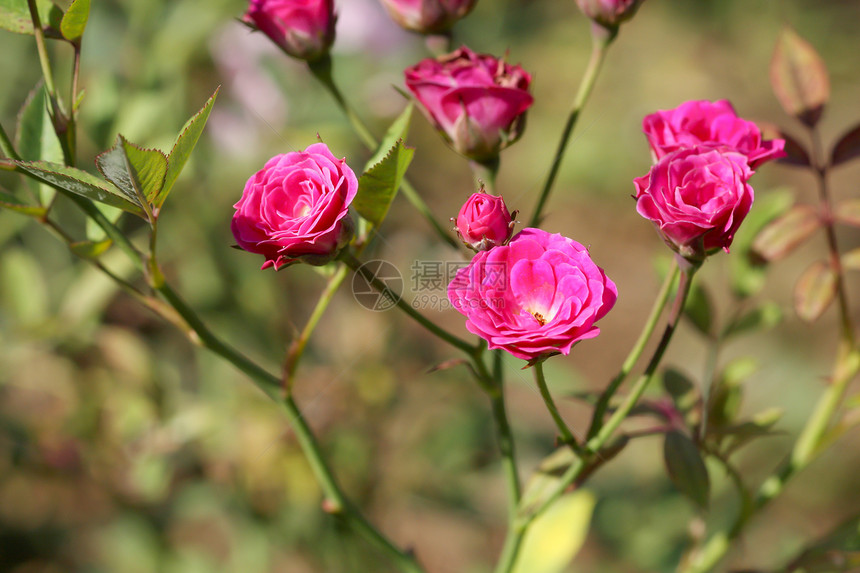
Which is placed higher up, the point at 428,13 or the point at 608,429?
the point at 428,13

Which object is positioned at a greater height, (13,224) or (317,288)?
(13,224)

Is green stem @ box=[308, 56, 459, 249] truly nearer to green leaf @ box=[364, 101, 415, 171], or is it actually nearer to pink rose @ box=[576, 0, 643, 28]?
green leaf @ box=[364, 101, 415, 171]

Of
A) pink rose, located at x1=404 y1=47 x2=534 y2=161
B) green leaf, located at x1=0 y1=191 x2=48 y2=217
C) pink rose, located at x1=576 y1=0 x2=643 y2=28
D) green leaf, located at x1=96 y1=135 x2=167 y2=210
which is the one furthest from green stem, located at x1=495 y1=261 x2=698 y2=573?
green leaf, located at x1=0 y1=191 x2=48 y2=217

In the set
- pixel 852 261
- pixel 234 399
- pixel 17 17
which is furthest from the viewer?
pixel 234 399

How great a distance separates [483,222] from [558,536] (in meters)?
0.55

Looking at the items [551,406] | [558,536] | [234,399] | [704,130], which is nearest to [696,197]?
[704,130]

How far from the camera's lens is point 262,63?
1655mm

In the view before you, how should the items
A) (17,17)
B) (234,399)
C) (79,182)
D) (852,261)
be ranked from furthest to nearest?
(234,399)
(852,261)
(17,17)
(79,182)

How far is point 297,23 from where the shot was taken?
81 cm

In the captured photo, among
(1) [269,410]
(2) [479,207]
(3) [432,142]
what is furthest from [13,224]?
(3) [432,142]

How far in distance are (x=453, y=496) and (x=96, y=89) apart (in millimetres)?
1004

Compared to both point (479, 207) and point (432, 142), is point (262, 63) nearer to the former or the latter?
point (479, 207)

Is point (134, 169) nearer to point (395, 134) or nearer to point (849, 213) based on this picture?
point (395, 134)

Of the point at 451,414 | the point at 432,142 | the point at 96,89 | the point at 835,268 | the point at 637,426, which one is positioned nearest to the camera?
the point at 835,268
